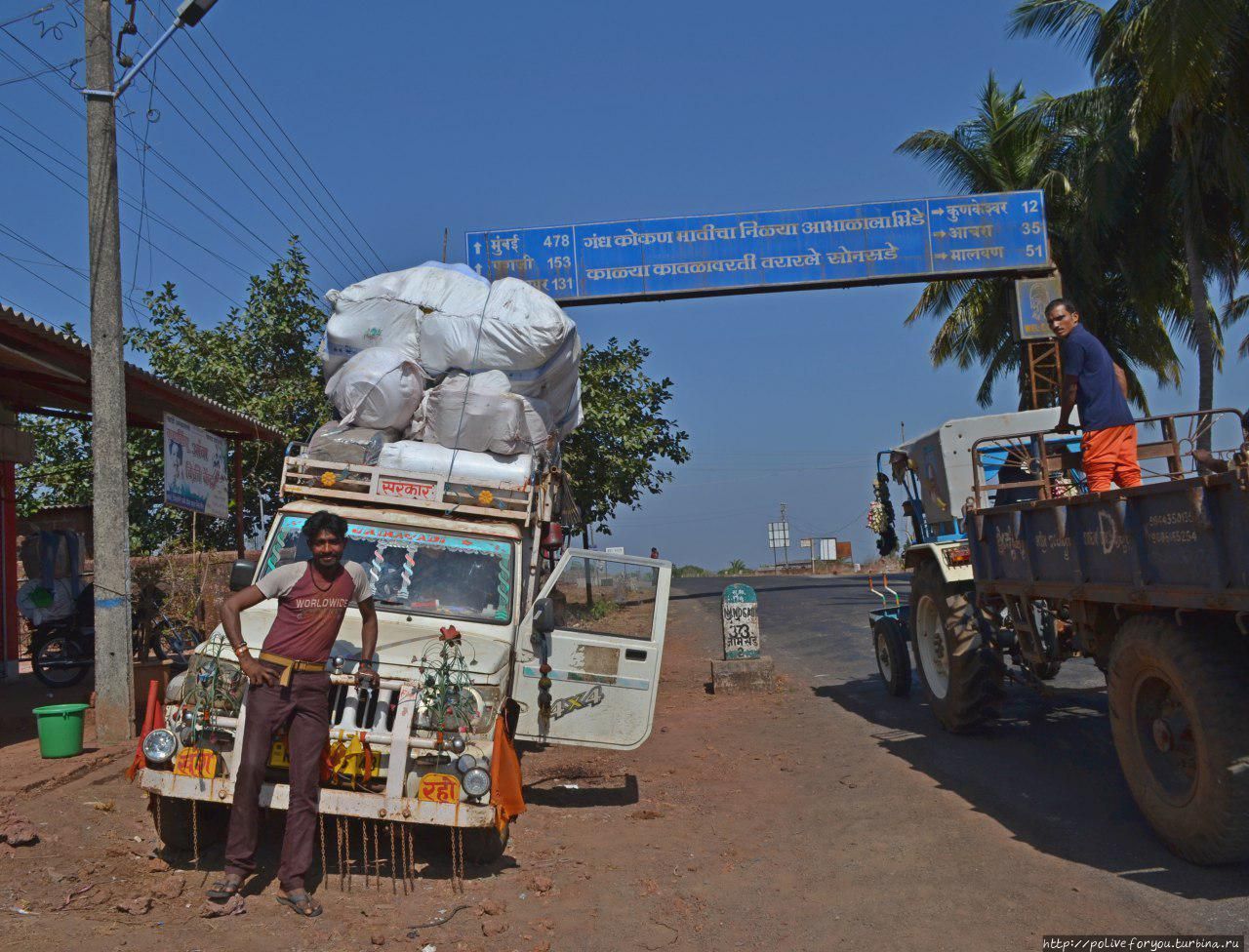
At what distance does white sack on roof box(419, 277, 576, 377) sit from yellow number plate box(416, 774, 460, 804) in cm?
466

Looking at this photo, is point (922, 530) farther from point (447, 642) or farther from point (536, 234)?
point (536, 234)

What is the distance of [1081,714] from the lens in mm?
9492

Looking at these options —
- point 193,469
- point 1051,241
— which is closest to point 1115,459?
point 193,469

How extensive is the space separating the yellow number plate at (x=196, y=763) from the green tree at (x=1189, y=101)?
15.0 metres

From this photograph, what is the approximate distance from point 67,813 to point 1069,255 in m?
22.8

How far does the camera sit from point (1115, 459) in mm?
6773

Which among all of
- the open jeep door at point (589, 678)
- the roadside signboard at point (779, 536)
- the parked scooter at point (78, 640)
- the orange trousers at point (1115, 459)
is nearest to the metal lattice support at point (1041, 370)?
the orange trousers at point (1115, 459)

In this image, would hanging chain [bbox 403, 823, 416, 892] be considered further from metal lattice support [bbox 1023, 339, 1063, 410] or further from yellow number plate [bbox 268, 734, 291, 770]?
metal lattice support [bbox 1023, 339, 1063, 410]

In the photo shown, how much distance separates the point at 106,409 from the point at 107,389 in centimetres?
17

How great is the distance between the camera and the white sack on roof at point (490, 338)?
947cm

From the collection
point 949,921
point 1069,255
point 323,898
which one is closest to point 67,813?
point 323,898

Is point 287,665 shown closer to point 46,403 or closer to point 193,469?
point 193,469

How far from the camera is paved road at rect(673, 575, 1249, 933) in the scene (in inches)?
203

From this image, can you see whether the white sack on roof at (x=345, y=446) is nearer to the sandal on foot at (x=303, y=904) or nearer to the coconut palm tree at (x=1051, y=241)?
the sandal on foot at (x=303, y=904)
